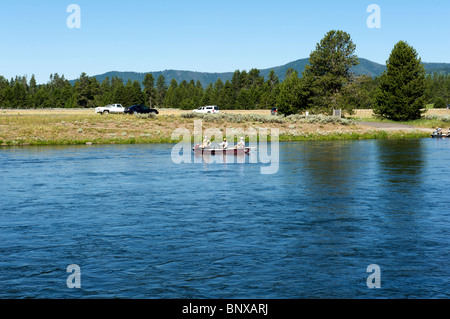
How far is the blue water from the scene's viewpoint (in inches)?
491

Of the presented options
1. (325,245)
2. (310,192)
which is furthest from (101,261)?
(310,192)

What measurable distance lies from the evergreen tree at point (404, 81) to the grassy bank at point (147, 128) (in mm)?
12254

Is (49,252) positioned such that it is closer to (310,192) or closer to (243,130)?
(310,192)

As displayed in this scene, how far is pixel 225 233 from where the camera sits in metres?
17.5

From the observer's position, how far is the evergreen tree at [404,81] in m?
85.9

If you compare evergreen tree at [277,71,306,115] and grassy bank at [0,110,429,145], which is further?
evergreen tree at [277,71,306,115]

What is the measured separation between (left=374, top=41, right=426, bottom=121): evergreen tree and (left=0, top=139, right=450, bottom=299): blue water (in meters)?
55.9

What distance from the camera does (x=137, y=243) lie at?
16297mm

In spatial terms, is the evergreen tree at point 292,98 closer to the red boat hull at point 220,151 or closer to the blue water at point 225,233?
the red boat hull at point 220,151

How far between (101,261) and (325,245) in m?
6.51

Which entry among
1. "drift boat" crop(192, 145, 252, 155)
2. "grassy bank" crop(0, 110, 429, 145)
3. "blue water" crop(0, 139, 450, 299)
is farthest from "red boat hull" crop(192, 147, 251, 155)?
"grassy bank" crop(0, 110, 429, 145)

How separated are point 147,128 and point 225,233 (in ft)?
174

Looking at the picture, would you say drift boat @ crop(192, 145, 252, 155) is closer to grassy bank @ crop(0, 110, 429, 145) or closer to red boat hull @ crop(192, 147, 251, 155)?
red boat hull @ crop(192, 147, 251, 155)
